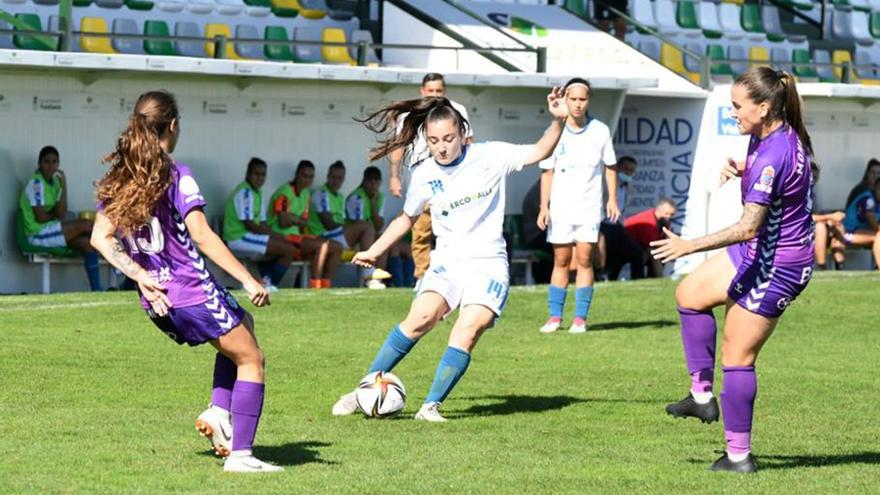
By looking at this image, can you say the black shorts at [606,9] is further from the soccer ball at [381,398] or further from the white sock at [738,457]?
the white sock at [738,457]

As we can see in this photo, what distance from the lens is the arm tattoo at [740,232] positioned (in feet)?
23.1

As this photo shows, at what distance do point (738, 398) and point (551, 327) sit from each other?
22.7ft

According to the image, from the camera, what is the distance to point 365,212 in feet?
66.2

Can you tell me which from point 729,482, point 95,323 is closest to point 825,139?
point 95,323

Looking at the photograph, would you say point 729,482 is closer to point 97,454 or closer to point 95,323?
point 97,454

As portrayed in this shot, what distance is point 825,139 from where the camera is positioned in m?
25.3

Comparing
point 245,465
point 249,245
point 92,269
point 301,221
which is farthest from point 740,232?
point 301,221

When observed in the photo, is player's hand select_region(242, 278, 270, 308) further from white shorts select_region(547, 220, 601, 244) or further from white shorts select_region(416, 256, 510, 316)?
white shorts select_region(547, 220, 601, 244)

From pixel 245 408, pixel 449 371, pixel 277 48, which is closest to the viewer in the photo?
pixel 245 408

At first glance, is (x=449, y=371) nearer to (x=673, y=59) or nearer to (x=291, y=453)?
(x=291, y=453)

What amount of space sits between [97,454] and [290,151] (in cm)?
1250

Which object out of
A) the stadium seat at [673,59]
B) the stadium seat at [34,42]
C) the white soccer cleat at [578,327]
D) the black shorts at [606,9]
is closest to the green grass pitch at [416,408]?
the white soccer cleat at [578,327]

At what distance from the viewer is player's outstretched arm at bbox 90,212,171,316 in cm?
702

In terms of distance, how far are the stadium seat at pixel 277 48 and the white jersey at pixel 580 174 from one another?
7963mm
